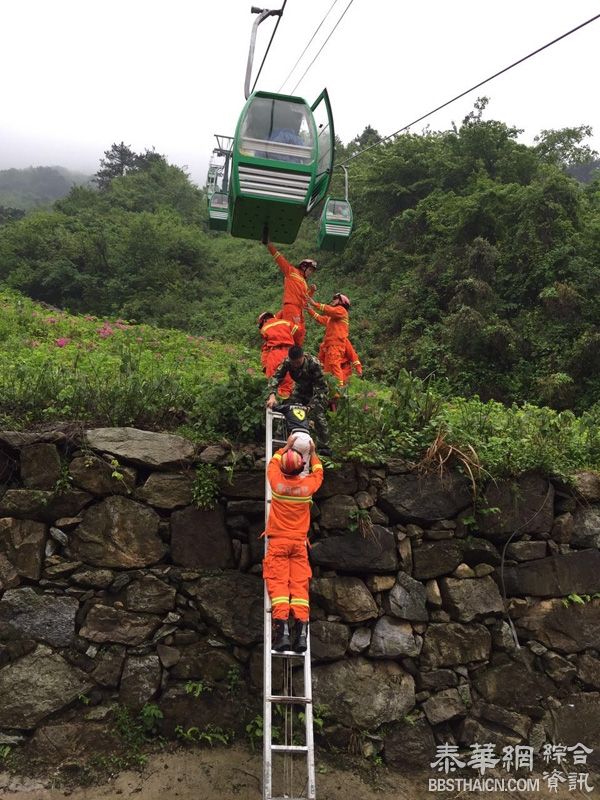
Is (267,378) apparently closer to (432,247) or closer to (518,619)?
(518,619)

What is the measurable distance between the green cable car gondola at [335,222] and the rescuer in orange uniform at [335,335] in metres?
0.93

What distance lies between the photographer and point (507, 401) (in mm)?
13461

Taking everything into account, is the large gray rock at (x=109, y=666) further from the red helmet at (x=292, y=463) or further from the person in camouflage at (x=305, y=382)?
the person in camouflage at (x=305, y=382)

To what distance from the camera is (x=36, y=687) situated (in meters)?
5.22

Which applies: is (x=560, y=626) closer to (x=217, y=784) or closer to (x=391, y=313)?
(x=217, y=784)

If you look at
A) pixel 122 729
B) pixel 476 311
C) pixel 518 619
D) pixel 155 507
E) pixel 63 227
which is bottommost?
pixel 122 729

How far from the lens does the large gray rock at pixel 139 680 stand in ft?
17.5

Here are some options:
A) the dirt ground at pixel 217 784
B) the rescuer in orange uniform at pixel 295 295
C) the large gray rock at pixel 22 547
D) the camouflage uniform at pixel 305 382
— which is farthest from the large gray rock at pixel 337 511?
the large gray rock at pixel 22 547

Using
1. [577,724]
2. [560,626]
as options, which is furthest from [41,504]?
[577,724]

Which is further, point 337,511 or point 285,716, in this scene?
point 337,511

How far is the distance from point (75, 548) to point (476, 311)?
1196 cm

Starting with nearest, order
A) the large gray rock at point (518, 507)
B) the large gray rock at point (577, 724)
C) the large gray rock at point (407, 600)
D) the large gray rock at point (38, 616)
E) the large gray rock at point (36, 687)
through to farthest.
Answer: the large gray rock at point (36, 687) → the large gray rock at point (38, 616) → the large gray rock at point (407, 600) → the large gray rock at point (577, 724) → the large gray rock at point (518, 507)

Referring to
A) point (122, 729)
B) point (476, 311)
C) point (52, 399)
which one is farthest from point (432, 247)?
point (122, 729)

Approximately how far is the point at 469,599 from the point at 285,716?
240 centimetres
